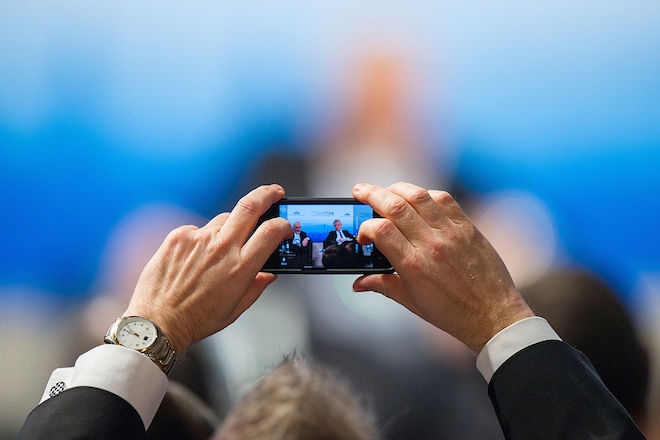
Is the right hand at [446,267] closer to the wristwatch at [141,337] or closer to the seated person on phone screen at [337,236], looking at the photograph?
the seated person on phone screen at [337,236]

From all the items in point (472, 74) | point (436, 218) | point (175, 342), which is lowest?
point (175, 342)

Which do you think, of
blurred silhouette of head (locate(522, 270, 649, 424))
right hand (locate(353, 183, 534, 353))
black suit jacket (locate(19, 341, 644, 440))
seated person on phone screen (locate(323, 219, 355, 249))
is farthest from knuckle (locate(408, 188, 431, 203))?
blurred silhouette of head (locate(522, 270, 649, 424))

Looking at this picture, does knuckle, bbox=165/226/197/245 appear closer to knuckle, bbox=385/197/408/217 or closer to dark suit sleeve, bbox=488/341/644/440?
knuckle, bbox=385/197/408/217

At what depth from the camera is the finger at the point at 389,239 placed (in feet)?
2.51

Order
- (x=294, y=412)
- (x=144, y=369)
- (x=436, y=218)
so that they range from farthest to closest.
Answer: (x=294, y=412)
(x=436, y=218)
(x=144, y=369)

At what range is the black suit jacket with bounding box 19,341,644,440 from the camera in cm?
58

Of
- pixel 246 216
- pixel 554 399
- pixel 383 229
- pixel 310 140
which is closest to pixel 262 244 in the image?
pixel 246 216

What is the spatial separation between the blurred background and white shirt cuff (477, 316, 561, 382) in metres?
0.29

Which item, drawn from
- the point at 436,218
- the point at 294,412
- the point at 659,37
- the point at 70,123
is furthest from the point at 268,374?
the point at 659,37

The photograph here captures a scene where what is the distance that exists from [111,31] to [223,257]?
53cm

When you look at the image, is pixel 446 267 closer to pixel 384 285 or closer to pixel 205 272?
pixel 384 285

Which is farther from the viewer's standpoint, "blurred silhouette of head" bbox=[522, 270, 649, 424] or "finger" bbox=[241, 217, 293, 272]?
"blurred silhouette of head" bbox=[522, 270, 649, 424]

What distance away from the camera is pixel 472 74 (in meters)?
1.04

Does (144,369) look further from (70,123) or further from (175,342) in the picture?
(70,123)
